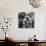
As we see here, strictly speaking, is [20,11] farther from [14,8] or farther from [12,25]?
[12,25]

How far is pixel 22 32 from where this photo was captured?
4879 mm

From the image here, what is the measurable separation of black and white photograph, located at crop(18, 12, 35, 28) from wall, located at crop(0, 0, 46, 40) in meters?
0.11

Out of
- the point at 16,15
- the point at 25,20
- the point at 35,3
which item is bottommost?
the point at 25,20

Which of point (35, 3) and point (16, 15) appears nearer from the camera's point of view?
point (16, 15)

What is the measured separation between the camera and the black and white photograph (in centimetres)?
490

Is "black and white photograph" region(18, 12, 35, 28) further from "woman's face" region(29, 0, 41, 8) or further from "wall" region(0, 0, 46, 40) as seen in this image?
"woman's face" region(29, 0, 41, 8)

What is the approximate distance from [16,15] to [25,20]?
39 cm

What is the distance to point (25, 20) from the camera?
492 cm

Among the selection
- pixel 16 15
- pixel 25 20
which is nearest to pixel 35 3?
pixel 25 20

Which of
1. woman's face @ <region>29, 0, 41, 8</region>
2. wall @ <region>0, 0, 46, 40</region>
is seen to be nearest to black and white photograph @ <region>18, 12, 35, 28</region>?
wall @ <region>0, 0, 46, 40</region>

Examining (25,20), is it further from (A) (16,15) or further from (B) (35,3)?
(B) (35,3)

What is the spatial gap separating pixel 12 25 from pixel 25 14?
641 millimetres

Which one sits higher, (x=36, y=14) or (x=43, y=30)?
(x=36, y=14)

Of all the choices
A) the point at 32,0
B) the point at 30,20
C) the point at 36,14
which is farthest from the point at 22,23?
the point at 32,0
